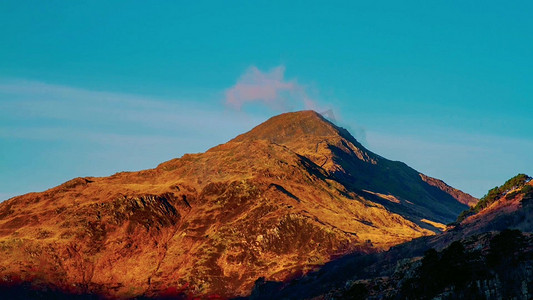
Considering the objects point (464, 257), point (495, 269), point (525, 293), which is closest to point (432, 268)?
point (464, 257)

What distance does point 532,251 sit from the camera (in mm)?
147250

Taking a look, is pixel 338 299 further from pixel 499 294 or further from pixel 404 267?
pixel 499 294

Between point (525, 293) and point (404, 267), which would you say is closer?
point (525, 293)

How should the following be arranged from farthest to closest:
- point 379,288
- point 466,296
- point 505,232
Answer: point 379,288 < point 505,232 < point 466,296

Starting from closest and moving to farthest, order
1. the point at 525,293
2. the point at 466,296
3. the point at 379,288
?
1. the point at 525,293
2. the point at 466,296
3. the point at 379,288

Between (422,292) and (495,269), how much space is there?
18.8 metres

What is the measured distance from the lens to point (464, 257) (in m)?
162

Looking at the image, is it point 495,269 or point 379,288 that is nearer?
point 495,269

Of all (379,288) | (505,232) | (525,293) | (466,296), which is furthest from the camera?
(379,288)

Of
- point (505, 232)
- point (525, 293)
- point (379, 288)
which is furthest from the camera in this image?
point (379, 288)

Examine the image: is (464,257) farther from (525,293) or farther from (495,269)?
(525,293)

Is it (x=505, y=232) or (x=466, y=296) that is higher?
(x=505, y=232)

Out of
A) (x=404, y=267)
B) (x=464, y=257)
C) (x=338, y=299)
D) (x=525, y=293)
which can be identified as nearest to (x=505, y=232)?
(x=464, y=257)

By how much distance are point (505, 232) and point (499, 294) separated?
2046 centimetres
